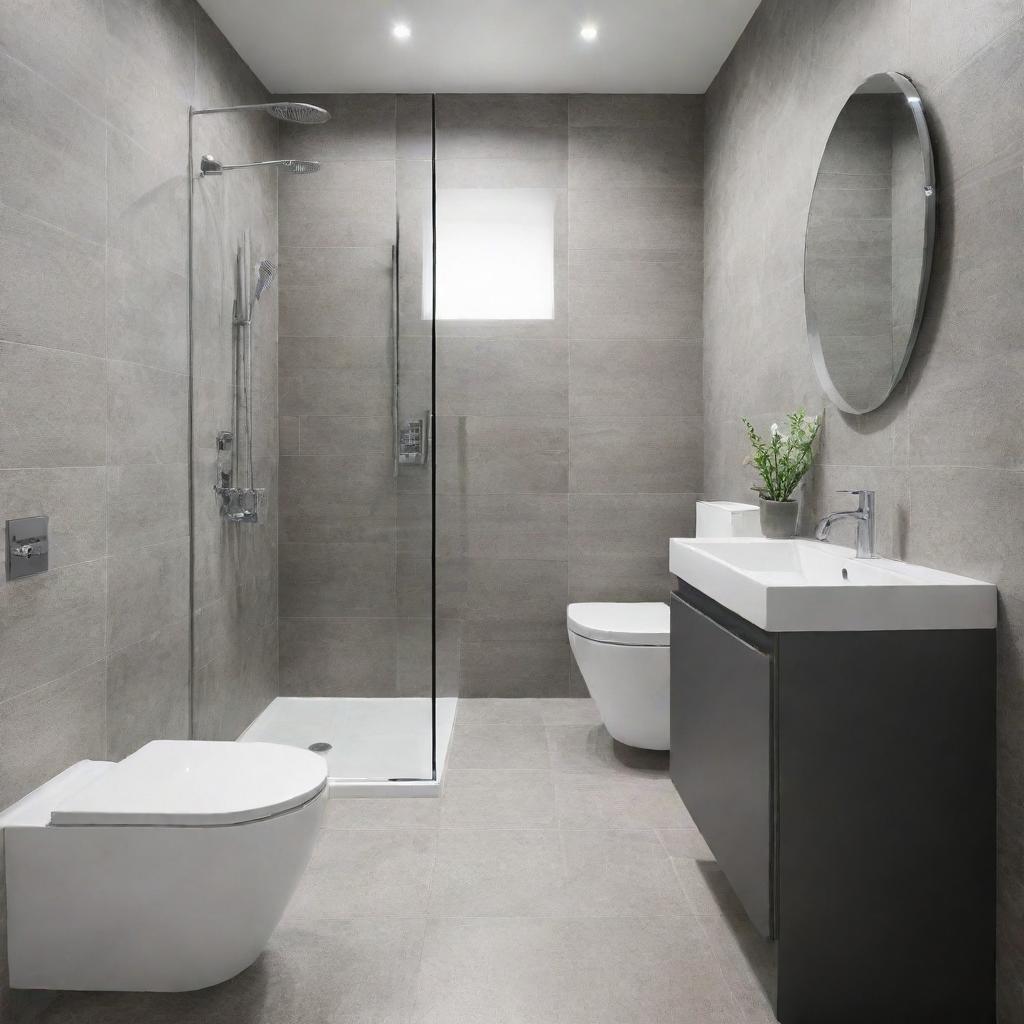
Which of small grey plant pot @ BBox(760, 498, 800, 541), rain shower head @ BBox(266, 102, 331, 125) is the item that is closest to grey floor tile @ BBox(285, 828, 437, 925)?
small grey plant pot @ BBox(760, 498, 800, 541)

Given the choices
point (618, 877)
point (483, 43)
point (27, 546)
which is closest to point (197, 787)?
point (27, 546)

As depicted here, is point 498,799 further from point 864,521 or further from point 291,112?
point 291,112

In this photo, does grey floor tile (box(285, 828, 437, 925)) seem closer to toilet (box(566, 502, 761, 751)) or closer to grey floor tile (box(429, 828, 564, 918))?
grey floor tile (box(429, 828, 564, 918))

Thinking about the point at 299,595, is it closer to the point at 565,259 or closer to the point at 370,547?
the point at 370,547

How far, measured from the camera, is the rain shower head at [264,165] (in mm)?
2418

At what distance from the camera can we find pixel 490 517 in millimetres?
3457

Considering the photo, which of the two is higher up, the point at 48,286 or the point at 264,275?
the point at 264,275

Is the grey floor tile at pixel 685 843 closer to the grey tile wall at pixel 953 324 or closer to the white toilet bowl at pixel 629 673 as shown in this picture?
the white toilet bowl at pixel 629 673

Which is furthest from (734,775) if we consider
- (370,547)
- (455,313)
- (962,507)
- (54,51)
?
(455,313)

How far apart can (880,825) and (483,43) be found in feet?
9.50

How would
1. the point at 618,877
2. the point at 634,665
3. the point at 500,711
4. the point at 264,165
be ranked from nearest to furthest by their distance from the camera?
1. the point at 618,877
2. the point at 264,165
3. the point at 634,665
4. the point at 500,711

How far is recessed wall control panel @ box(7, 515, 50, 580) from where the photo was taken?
1569 mm

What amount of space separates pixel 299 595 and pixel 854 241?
6.26 feet

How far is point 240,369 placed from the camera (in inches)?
97.6
